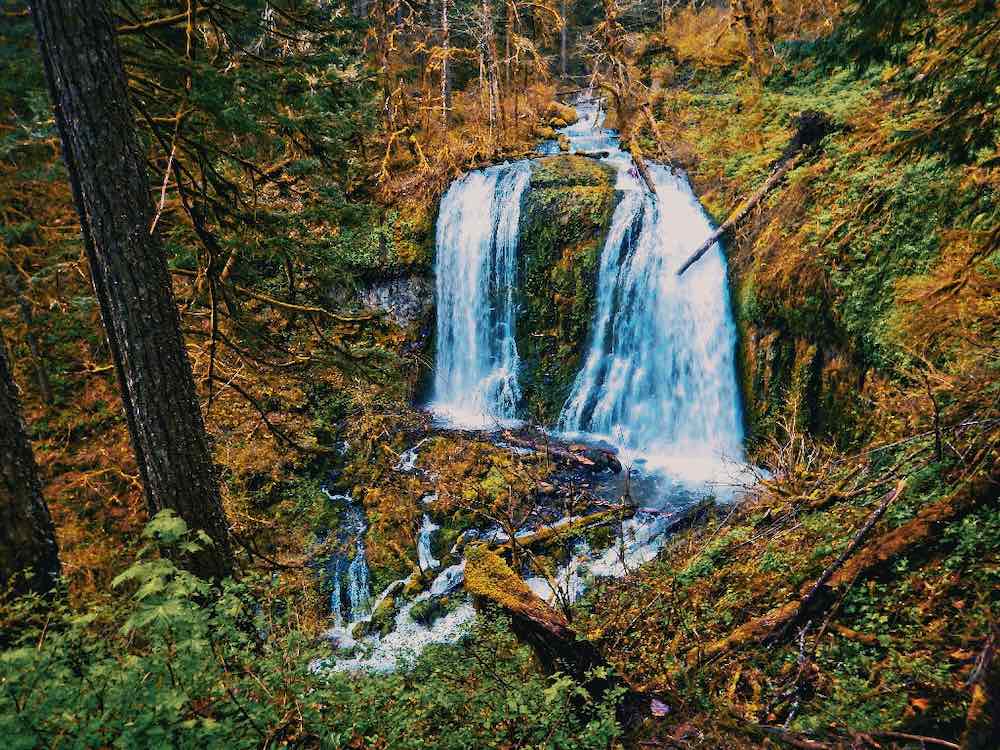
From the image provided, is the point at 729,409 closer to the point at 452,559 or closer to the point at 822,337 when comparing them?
the point at 822,337

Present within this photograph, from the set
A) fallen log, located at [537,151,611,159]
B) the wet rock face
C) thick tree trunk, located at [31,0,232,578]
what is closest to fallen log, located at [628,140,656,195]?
fallen log, located at [537,151,611,159]

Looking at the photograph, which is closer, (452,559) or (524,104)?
(452,559)

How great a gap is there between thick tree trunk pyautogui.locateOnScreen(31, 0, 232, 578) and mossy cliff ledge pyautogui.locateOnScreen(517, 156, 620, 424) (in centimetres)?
958

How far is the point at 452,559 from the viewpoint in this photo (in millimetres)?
8758

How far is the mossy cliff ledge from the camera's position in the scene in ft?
42.2

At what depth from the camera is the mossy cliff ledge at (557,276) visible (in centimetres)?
1288

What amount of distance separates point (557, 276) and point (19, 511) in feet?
36.7

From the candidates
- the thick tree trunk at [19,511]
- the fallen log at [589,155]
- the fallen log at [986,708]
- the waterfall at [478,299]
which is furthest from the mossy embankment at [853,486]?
the fallen log at [589,155]

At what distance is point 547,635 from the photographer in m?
Result: 3.85

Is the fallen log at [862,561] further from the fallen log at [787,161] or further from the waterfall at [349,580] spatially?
the fallen log at [787,161]

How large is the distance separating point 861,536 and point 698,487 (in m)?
5.85

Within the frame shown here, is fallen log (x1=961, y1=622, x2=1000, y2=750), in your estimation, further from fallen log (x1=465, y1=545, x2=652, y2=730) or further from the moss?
the moss

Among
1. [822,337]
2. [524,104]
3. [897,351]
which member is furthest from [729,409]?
[524,104]

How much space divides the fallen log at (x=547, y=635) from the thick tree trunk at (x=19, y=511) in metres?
2.87
